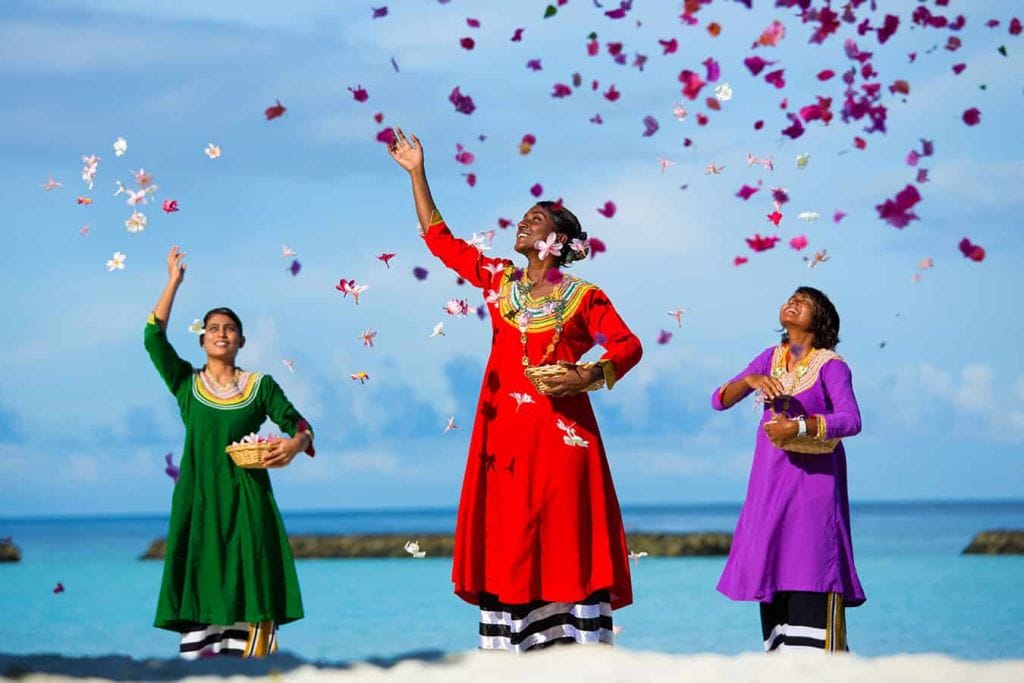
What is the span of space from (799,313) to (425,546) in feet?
74.9

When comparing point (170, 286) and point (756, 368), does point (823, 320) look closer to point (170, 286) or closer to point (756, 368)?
point (756, 368)

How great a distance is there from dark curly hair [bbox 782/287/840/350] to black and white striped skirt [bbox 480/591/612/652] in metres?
1.45

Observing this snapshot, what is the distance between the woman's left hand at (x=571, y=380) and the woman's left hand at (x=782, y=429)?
76 cm

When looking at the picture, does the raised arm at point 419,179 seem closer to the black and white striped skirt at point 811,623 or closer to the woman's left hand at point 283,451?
the woman's left hand at point 283,451

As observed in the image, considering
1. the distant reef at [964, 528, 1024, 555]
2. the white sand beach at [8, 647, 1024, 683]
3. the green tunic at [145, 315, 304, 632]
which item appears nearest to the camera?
the white sand beach at [8, 647, 1024, 683]

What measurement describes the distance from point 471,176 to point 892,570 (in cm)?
1845

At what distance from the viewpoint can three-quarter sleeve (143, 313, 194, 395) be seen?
8391 millimetres

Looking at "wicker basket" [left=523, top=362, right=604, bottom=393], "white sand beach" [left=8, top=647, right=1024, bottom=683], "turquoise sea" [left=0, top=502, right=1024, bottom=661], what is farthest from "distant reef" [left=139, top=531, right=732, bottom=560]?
"white sand beach" [left=8, top=647, right=1024, bottom=683]

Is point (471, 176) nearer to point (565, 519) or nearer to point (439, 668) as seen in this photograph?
point (565, 519)

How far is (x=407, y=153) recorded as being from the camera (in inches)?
325

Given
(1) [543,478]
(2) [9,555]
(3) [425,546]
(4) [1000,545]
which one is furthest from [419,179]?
(2) [9,555]


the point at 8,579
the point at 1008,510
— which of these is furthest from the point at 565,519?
the point at 1008,510

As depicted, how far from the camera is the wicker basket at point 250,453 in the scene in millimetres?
8297

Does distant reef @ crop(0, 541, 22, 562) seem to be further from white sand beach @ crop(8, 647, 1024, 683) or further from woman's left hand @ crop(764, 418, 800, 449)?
white sand beach @ crop(8, 647, 1024, 683)
